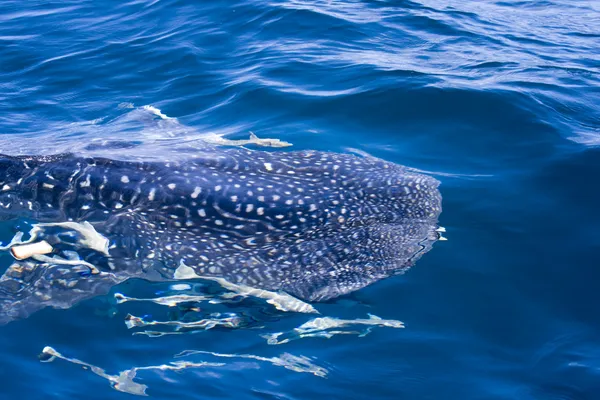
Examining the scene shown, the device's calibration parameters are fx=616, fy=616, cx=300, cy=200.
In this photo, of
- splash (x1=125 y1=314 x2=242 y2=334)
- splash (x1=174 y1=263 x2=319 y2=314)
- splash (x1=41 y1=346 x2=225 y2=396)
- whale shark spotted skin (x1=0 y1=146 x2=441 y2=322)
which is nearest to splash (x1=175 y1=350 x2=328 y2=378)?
splash (x1=41 y1=346 x2=225 y2=396)

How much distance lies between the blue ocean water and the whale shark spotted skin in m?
0.23

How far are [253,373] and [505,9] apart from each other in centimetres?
1135

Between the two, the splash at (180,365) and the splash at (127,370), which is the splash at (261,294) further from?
the splash at (127,370)

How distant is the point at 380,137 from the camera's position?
8.09 metres

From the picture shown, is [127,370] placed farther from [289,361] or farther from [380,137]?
[380,137]

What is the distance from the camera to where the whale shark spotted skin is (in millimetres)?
5352

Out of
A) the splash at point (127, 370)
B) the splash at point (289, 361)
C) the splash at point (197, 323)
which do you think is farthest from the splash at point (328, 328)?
the splash at point (127, 370)

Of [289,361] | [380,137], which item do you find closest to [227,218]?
[289,361]

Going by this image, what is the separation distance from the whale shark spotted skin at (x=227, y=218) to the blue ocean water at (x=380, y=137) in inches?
9.0

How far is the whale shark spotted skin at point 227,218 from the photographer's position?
5352mm

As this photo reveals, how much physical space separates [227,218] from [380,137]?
311 cm

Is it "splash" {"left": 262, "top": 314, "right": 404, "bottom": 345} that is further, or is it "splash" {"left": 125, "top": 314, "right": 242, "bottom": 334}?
"splash" {"left": 125, "top": 314, "right": 242, "bottom": 334}

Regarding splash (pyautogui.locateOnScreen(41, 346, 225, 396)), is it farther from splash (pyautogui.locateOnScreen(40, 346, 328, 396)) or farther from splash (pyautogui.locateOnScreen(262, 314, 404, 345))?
splash (pyautogui.locateOnScreen(262, 314, 404, 345))

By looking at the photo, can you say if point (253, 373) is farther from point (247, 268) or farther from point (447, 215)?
point (447, 215)
